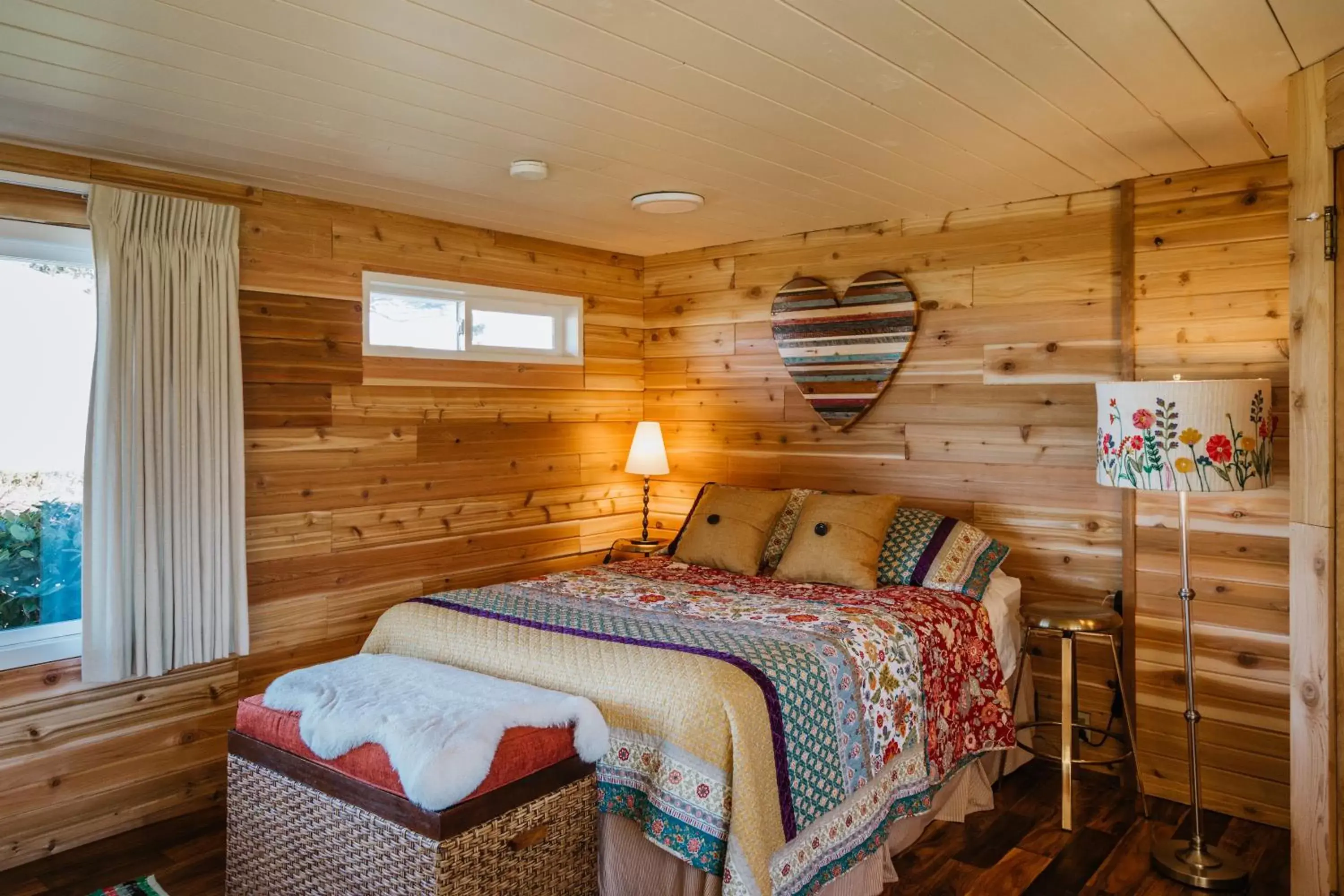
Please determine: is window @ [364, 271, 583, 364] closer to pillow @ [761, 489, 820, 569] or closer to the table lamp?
the table lamp

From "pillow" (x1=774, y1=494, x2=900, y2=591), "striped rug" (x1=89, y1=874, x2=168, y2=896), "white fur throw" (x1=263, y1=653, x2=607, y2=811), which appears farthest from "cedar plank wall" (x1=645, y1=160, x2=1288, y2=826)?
"striped rug" (x1=89, y1=874, x2=168, y2=896)

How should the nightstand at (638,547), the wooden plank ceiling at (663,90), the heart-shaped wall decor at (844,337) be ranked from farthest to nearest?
1. the nightstand at (638,547)
2. the heart-shaped wall decor at (844,337)
3. the wooden plank ceiling at (663,90)

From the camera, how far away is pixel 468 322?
4.24 meters

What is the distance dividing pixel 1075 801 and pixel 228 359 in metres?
3.43

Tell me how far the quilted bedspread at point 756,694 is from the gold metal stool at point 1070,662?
0.19 m

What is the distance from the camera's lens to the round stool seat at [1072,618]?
3078 millimetres

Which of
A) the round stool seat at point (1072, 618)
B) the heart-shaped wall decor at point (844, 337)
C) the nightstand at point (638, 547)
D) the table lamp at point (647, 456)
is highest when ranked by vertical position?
the heart-shaped wall decor at point (844, 337)

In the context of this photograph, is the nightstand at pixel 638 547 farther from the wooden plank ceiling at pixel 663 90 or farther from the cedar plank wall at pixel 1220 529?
the cedar plank wall at pixel 1220 529

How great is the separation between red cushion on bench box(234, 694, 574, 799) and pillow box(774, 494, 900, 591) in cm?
155

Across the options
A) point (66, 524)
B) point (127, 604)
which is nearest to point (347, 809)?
point (127, 604)

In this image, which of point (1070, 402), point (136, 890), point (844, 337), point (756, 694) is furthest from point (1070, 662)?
point (136, 890)

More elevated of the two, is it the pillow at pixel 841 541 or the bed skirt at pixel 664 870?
the pillow at pixel 841 541

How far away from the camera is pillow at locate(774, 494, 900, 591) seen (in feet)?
11.7

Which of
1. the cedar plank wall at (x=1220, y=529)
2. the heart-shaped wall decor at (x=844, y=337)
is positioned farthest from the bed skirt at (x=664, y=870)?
the heart-shaped wall decor at (x=844, y=337)
